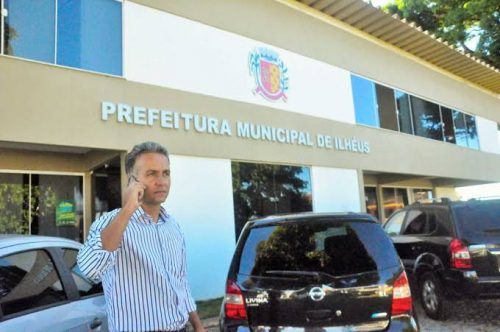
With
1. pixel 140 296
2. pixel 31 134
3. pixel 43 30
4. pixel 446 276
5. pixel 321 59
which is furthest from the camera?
pixel 321 59

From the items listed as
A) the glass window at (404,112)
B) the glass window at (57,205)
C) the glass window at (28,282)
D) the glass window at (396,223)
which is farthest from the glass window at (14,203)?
the glass window at (404,112)

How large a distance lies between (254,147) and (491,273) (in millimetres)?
5354

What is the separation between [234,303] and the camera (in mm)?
3740

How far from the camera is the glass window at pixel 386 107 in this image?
47.0ft

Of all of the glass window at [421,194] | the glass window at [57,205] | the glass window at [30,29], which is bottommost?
the glass window at [57,205]

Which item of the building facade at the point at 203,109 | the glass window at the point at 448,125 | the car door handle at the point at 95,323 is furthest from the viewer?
the glass window at the point at 448,125

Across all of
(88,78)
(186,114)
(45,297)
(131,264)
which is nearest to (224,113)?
(186,114)

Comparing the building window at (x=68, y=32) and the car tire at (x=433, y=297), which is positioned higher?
the building window at (x=68, y=32)

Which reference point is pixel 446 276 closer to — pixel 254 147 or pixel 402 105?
pixel 254 147

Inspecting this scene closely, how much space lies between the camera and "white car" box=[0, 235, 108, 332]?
289 centimetres

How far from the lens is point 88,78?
7926 mm

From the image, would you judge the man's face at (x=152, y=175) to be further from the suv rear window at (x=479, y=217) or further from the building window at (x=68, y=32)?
the building window at (x=68, y=32)

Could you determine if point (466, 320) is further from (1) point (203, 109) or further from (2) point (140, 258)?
(2) point (140, 258)

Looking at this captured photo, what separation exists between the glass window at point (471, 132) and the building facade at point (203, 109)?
4.89 m
